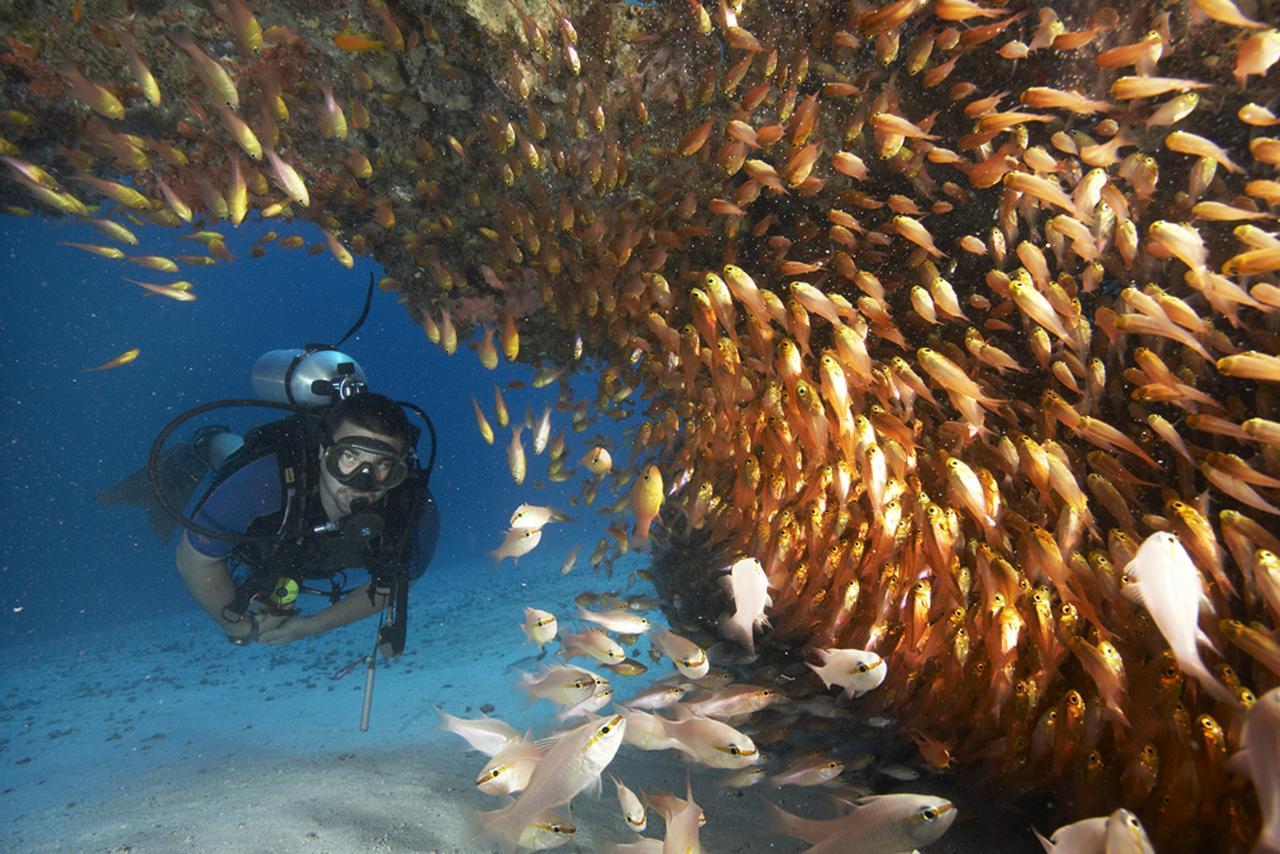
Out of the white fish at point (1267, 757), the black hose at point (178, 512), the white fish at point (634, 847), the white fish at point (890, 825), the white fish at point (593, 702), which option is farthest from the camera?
the black hose at point (178, 512)

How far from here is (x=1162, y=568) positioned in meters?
2.06

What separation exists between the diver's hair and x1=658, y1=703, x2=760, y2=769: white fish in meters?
3.74

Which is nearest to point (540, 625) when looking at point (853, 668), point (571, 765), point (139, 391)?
point (571, 765)

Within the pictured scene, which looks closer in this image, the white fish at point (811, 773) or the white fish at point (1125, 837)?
the white fish at point (1125, 837)

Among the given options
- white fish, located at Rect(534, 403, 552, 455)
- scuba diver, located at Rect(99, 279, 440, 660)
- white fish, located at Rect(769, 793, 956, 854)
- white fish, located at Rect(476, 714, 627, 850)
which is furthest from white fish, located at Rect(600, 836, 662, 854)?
Answer: white fish, located at Rect(534, 403, 552, 455)

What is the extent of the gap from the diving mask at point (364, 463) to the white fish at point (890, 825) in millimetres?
4442

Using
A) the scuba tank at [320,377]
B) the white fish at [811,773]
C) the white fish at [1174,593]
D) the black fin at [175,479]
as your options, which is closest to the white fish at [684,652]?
the white fish at [811,773]

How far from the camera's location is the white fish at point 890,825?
2273 mm

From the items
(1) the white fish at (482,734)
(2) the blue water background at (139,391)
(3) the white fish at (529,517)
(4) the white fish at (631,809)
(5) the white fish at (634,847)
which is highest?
(3) the white fish at (529,517)

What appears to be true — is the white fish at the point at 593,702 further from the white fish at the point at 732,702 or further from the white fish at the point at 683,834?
the white fish at the point at 683,834

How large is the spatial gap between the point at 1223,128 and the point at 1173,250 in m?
2.33

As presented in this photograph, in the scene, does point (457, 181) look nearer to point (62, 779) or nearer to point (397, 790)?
point (397, 790)

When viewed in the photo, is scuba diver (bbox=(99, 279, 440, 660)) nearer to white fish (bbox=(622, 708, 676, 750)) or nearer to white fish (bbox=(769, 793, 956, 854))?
white fish (bbox=(622, 708, 676, 750))

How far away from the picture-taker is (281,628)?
553 cm
